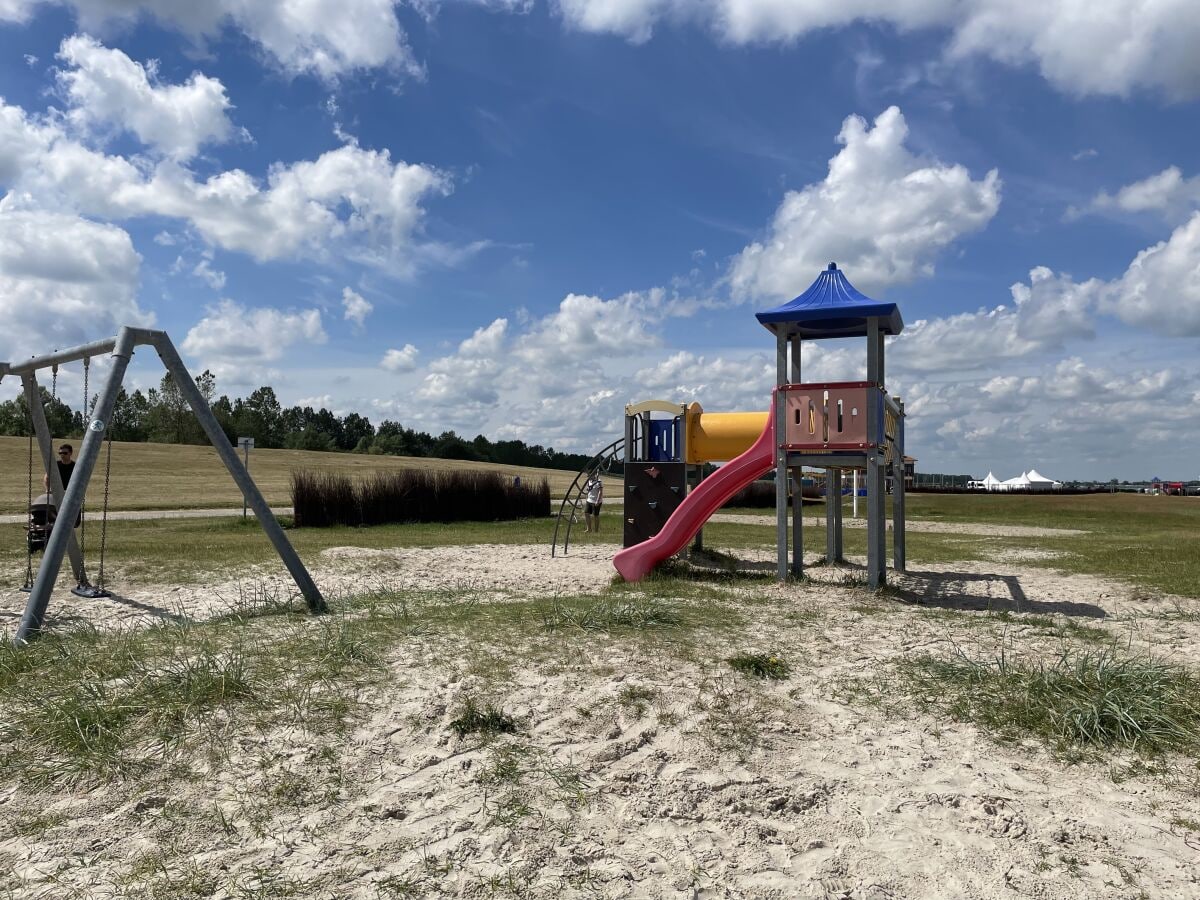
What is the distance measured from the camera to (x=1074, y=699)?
4922 mm

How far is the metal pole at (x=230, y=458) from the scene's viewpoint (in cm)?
831

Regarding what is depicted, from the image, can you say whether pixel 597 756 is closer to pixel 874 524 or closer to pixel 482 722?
pixel 482 722

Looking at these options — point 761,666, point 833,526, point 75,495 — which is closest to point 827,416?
point 833,526

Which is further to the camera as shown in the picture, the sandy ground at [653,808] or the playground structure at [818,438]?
the playground structure at [818,438]

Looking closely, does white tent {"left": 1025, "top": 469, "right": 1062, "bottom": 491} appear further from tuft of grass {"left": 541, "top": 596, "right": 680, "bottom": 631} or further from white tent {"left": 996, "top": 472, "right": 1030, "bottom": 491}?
tuft of grass {"left": 541, "top": 596, "right": 680, "bottom": 631}

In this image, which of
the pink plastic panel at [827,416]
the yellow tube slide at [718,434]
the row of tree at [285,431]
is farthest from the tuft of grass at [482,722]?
the row of tree at [285,431]

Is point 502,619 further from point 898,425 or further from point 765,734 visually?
point 898,425

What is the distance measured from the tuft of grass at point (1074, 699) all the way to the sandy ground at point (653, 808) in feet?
0.94

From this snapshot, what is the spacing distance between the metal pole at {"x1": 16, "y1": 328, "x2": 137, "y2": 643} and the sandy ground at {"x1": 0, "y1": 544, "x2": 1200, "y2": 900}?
134 inches

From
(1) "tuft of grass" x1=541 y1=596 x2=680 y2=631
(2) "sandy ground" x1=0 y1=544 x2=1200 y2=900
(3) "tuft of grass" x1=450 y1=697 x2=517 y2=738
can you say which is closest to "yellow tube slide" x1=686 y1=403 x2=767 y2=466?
(1) "tuft of grass" x1=541 y1=596 x2=680 y2=631

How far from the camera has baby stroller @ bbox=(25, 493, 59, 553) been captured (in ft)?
33.3

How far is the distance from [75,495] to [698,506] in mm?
7053

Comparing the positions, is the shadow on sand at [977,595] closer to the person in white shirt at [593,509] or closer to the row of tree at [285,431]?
the person in white shirt at [593,509]

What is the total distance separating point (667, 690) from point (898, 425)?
28.4 feet
